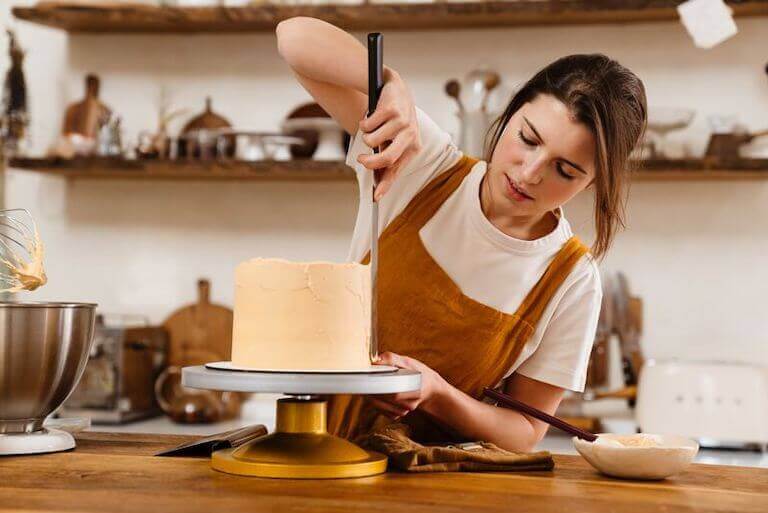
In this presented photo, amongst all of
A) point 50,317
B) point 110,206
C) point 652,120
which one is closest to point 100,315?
point 110,206

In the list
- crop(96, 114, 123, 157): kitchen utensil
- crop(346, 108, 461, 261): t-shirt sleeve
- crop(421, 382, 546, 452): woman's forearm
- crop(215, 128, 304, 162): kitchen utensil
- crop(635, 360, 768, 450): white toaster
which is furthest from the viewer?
crop(96, 114, 123, 157): kitchen utensil

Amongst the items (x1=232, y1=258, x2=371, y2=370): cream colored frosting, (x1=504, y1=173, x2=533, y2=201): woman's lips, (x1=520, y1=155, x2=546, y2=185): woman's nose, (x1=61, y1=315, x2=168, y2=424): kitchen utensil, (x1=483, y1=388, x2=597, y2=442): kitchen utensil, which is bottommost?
(x1=61, y1=315, x2=168, y2=424): kitchen utensil

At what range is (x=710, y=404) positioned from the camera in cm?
270

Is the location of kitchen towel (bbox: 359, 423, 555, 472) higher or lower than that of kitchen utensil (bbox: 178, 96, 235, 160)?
lower

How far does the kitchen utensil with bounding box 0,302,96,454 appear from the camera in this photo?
117 cm

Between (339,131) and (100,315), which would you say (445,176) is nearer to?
(339,131)

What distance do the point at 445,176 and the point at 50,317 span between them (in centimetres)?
68

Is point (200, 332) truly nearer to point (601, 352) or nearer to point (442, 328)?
point (601, 352)

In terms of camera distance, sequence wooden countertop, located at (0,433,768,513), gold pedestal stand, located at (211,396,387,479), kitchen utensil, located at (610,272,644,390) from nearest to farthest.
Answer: wooden countertop, located at (0,433,768,513) → gold pedestal stand, located at (211,396,387,479) → kitchen utensil, located at (610,272,644,390)

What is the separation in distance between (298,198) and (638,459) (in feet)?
7.80

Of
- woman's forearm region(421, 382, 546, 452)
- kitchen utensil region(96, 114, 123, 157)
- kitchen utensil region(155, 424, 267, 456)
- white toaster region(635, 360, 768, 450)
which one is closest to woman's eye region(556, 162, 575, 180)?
woman's forearm region(421, 382, 546, 452)

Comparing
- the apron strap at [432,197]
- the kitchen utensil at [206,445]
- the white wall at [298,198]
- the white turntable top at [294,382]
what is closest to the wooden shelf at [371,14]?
the white wall at [298,198]

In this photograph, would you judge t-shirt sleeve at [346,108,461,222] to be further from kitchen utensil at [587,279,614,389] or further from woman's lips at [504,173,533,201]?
kitchen utensil at [587,279,614,389]

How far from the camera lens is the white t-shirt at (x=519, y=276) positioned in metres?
1.50
